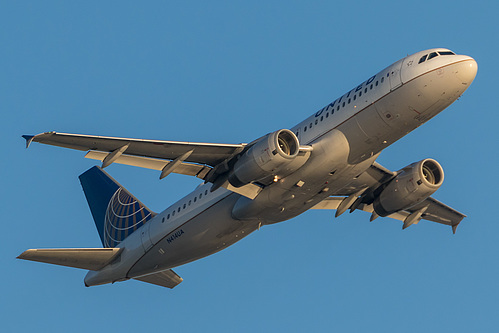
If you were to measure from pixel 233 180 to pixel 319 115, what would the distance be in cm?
495

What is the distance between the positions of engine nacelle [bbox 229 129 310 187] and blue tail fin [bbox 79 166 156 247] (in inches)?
413

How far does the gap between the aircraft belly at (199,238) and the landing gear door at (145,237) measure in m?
0.32

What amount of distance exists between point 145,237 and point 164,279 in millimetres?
4280

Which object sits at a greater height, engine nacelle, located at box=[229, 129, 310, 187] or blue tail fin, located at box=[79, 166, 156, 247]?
blue tail fin, located at box=[79, 166, 156, 247]

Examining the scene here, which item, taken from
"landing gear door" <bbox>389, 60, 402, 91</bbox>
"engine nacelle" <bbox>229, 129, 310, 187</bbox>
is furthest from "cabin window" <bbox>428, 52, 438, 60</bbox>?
"engine nacelle" <bbox>229, 129, 310, 187</bbox>

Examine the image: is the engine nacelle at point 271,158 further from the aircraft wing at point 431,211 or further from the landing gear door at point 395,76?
the aircraft wing at point 431,211

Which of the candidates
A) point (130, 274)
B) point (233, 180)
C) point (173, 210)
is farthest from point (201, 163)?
point (130, 274)

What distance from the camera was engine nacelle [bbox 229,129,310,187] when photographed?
35750 mm

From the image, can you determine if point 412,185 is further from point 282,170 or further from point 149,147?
point 149,147

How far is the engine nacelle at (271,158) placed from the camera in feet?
117

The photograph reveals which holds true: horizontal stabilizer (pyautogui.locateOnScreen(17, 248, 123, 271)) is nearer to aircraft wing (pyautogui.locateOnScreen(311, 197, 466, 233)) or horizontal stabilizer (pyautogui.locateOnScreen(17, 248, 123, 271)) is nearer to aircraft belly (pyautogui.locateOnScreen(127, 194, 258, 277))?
aircraft belly (pyautogui.locateOnScreen(127, 194, 258, 277))

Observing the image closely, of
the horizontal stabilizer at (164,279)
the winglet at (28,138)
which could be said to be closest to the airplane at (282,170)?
the winglet at (28,138)

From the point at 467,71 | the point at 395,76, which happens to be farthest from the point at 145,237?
the point at 467,71

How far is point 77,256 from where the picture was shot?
1700 inches
